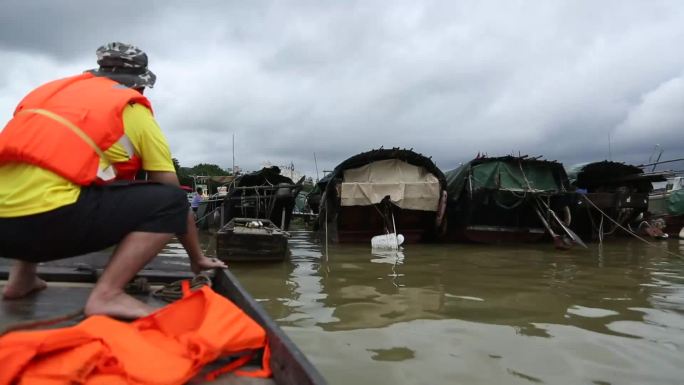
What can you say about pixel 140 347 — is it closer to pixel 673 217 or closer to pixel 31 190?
pixel 31 190

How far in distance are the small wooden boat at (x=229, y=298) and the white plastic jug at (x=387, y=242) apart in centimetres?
666

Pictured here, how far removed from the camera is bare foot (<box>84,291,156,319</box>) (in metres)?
1.81

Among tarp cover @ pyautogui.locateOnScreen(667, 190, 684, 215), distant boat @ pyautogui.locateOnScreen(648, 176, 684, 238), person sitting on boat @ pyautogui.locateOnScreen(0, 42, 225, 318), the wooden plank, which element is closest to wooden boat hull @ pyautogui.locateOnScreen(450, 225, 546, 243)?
distant boat @ pyautogui.locateOnScreen(648, 176, 684, 238)

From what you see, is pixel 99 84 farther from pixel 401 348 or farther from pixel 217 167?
pixel 217 167

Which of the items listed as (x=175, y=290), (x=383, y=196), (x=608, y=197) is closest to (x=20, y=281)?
(x=175, y=290)

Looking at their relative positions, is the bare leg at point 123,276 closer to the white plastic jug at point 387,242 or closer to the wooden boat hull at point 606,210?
the white plastic jug at point 387,242

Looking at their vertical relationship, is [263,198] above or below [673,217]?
above

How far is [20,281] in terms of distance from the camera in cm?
222

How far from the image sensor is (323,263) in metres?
7.15

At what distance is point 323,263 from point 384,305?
2948 millimetres

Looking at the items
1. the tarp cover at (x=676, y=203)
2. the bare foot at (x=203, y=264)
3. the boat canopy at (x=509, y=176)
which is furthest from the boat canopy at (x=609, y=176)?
the bare foot at (x=203, y=264)

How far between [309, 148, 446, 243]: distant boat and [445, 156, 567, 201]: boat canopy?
2.02ft

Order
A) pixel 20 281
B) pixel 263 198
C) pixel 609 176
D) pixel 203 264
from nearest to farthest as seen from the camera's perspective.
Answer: pixel 20 281, pixel 203 264, pixel 263 198, pixel 609 176

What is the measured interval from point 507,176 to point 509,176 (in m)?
0.05
